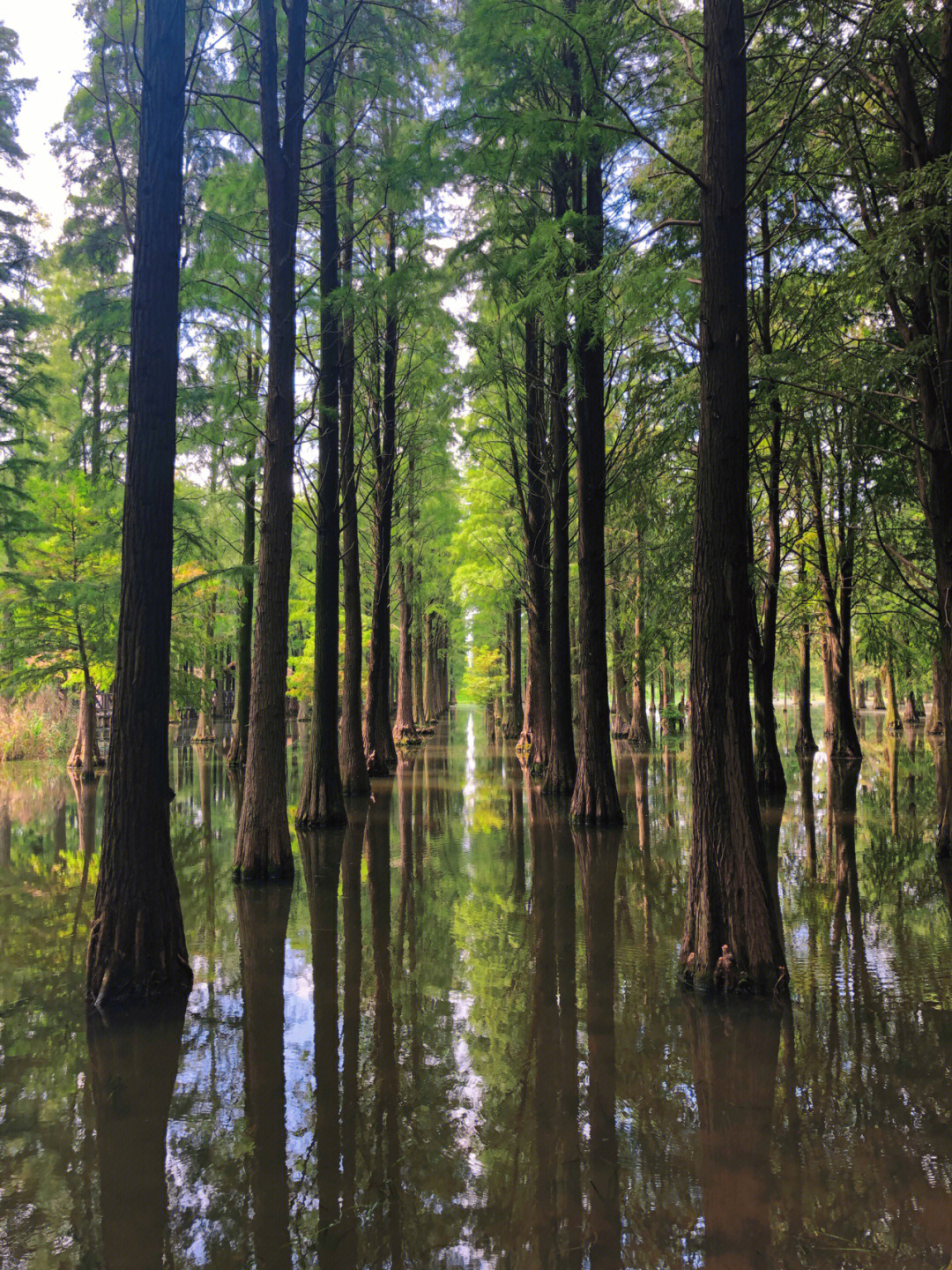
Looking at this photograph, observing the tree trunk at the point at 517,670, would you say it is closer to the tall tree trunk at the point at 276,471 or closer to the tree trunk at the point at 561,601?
the tree trunk at the point at 561,601

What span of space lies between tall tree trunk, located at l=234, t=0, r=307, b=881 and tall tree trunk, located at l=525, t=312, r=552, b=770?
Answer: 7.68 m

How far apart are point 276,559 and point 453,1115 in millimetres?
6873

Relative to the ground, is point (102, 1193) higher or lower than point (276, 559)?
lower

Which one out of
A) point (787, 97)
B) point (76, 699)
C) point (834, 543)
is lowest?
point (76, 699)

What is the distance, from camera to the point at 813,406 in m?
12.4

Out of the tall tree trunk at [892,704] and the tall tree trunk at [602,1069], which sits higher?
the tall tree trunk at [892,704]

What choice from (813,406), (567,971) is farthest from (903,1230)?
(813,406)

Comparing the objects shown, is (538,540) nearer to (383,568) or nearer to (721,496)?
(383,568)

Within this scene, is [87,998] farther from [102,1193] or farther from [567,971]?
[567,971]

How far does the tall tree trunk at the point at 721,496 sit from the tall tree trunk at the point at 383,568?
11.8 m

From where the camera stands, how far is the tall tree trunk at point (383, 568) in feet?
57.8

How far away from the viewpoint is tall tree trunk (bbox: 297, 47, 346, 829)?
11930 mm

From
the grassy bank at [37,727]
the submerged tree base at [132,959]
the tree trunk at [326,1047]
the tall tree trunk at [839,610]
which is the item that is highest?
the tall tree trunk at [839,610]

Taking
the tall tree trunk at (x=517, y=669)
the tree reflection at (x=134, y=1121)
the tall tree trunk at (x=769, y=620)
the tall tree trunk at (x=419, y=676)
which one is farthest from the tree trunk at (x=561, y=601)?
the tall tree trunk at (x=419, y=676)
